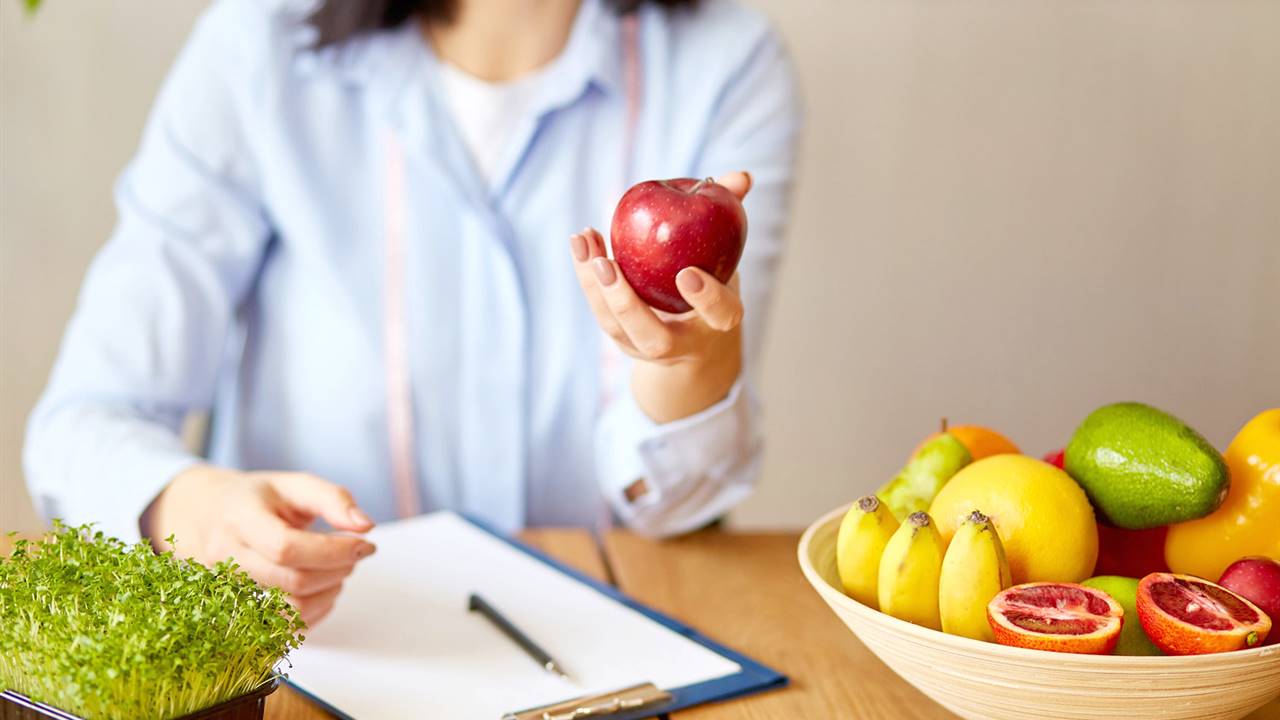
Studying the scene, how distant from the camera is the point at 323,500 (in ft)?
2.59

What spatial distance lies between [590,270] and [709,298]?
0.27 ft

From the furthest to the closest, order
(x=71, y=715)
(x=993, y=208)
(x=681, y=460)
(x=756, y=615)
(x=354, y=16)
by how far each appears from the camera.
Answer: (x=993, y=208) → (x=354, y=16) → (x=681, y=460) → (x=756, y=615) → (x=71, y=715)

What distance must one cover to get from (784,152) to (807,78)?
72 centimetres

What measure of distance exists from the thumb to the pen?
0.43ft

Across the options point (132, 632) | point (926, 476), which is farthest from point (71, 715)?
point (926, 476)

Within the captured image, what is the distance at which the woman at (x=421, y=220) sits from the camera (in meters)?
1.27

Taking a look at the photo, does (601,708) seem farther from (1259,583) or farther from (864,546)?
(1259,583)

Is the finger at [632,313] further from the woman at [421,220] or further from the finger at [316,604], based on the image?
the woman at [421,220]

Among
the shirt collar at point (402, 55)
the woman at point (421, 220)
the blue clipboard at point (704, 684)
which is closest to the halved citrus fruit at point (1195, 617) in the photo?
the blue clipboard at point (704, 684)

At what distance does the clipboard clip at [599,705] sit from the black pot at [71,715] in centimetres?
17

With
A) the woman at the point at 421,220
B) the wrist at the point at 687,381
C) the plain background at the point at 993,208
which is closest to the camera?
the wrist at the point at 687,381

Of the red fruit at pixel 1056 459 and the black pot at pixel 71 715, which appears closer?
the black pot at pixel 71 715

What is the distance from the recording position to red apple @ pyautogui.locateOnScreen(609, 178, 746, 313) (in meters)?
0.72

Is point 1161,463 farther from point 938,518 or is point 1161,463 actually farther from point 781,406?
point 781,406
